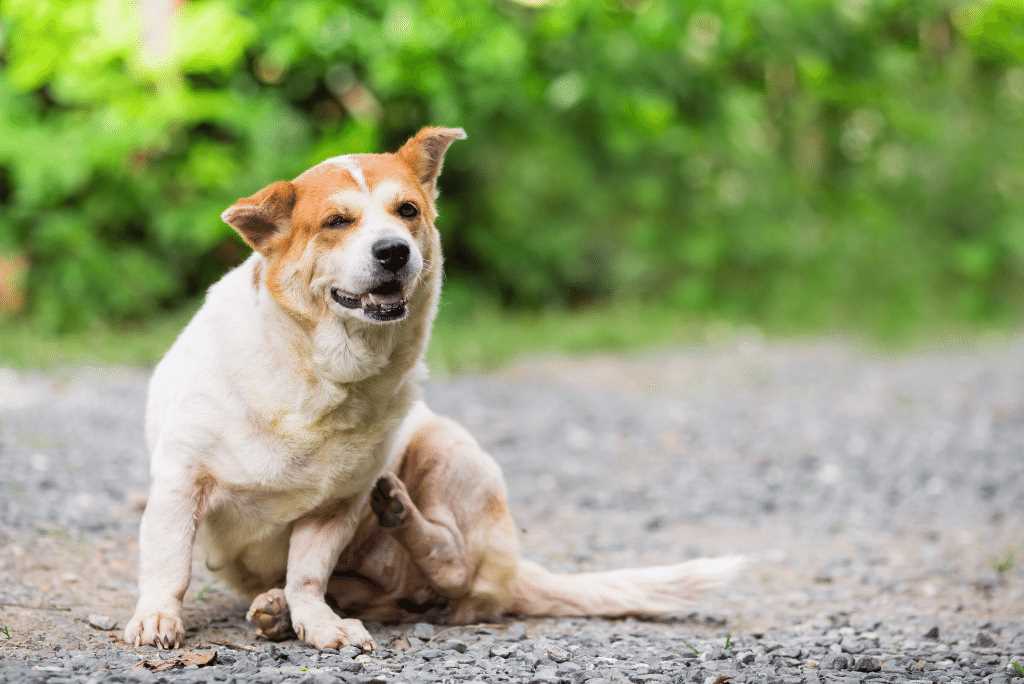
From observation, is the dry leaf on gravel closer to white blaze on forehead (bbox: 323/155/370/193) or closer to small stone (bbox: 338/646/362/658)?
small stone (bbox: 338/646/362/658)

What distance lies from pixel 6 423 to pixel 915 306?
917 cm

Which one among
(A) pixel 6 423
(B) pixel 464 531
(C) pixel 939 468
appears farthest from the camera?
(C) pixel 939 468

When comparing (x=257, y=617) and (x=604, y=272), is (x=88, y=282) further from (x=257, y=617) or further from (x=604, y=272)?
(x=257, y=617)

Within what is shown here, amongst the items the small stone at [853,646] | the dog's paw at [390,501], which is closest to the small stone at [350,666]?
the dog's paw at [390,501]

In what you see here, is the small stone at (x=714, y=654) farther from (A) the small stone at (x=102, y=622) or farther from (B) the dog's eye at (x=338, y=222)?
(A) the small stone at (x=102, y=622)

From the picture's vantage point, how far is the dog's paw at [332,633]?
3098 millimetres

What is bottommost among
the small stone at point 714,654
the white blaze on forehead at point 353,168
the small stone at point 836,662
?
the small stone at point 714,654

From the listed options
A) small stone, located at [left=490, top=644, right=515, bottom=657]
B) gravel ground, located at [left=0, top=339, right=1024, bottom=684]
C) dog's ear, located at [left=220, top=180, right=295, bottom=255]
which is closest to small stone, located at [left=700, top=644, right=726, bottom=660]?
gravel ground, located at [left=0, top=339, right=1024, bottom=684]

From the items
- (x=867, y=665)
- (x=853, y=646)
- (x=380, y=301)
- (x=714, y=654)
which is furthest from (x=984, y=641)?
(x=380, y=301)

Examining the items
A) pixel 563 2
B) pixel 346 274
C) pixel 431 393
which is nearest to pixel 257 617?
pixel 346 274

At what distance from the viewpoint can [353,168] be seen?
127 inches

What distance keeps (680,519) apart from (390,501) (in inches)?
97.8

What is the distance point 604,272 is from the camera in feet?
39.1

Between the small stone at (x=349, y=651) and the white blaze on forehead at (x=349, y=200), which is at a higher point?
the white blaze on forehead at (x=349, y=200)
